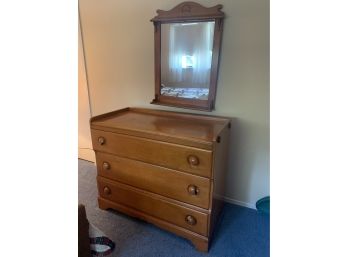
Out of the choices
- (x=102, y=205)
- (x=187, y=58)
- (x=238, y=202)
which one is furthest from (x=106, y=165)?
(x=238, y=202)

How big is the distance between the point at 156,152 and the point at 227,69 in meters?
0.85

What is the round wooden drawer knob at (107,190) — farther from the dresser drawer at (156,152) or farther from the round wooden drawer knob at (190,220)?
the round wooden drawer knob at (190,220)

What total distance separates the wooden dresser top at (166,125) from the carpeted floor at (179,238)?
79 cm

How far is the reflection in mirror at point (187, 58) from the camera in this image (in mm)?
1759

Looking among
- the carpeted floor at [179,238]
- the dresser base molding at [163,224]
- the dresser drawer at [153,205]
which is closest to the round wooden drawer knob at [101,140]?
the dresser drawer at [153,205]

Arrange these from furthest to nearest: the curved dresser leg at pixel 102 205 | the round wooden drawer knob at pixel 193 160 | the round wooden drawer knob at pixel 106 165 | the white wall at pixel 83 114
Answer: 1. the white wall at pixel 83 114
2. the curved dresser leg at pixel 102 205
3. the round wooden drawer knob at pixel 106 165
4. the round wooden drawer knob at pixel 193 160

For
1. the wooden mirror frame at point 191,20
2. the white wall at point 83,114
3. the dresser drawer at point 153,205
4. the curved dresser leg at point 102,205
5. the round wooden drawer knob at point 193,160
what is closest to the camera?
the round wooden drawer knob at point 193,160

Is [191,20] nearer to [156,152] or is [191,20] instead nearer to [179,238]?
[156,152]

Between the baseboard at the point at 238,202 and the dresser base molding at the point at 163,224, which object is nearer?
the dresser base molding at the point at 163,224

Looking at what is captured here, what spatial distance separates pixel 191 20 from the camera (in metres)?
1.75

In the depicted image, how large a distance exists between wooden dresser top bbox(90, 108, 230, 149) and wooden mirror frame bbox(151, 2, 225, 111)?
0.10 m
